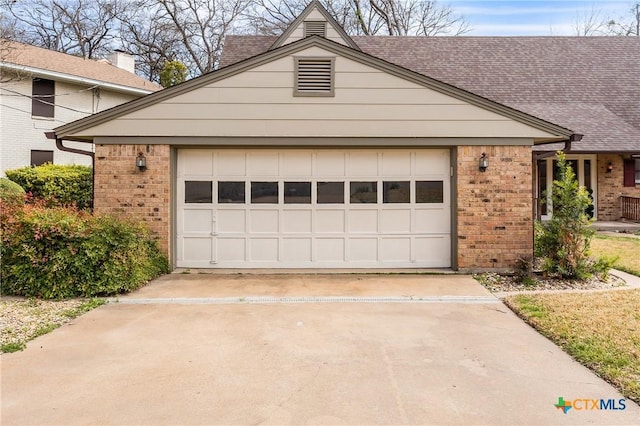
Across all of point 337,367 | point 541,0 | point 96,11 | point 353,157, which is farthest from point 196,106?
point 96,11

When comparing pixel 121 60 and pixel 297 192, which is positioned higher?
pixel 121 60

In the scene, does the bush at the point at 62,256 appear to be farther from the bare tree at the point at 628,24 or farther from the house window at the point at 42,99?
the bare tree at the point at 628,24

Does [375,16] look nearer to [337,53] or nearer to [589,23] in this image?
[589,23]

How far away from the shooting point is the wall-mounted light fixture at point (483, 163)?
7869 mm

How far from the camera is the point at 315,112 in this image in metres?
7.96

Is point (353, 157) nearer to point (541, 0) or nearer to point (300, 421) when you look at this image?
point (300, 421)

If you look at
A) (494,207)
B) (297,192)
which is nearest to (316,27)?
(297,192)

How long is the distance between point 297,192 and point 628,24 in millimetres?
29714

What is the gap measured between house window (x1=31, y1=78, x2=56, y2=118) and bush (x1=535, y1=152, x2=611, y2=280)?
17082 millimetres

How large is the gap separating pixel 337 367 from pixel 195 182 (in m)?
5.46

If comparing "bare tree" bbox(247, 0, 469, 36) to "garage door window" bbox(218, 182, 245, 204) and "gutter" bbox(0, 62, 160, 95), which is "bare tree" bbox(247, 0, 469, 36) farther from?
"garage door window" bbox(218, 182, 245, 204)

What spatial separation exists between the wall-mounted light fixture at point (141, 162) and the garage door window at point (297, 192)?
257cm

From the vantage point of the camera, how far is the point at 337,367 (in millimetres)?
3930

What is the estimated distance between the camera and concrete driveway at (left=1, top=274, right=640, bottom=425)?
314cm
